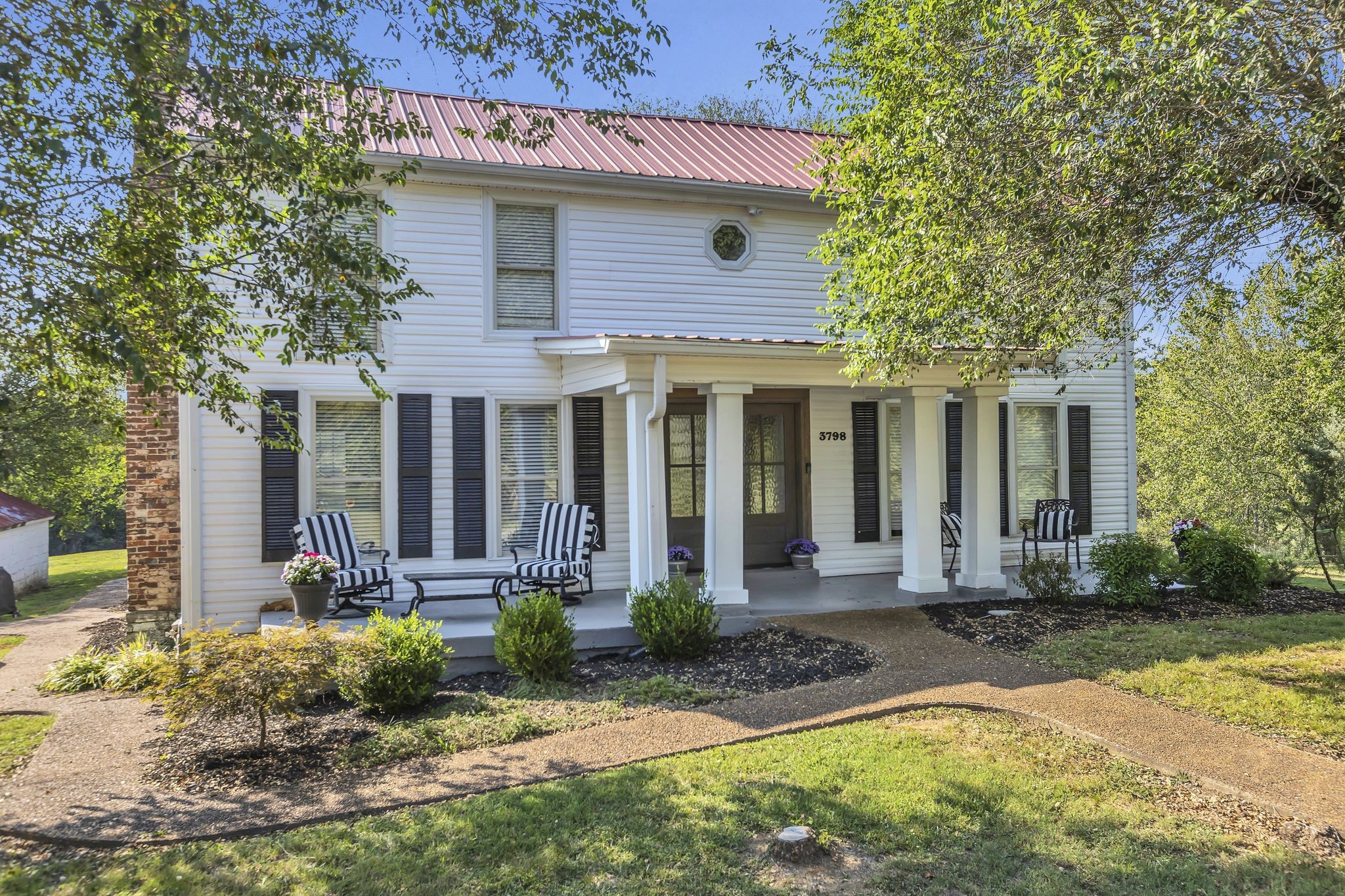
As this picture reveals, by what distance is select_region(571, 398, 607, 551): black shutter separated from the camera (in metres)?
9.51

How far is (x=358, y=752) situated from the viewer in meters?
5.31

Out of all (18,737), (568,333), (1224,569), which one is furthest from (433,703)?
(1224,569)

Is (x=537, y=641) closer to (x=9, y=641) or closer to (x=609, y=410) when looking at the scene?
(x=609, y=410)

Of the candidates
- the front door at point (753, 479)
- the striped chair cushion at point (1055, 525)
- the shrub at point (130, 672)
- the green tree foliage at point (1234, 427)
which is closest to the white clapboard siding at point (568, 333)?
the front door at point (753, 479)

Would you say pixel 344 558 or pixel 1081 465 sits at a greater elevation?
pixel 1081 465

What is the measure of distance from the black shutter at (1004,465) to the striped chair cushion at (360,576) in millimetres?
7836

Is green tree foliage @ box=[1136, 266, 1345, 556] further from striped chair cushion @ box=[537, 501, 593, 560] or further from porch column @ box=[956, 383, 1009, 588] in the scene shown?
striped chair cushion @ box=[537, 501, 593, 560]

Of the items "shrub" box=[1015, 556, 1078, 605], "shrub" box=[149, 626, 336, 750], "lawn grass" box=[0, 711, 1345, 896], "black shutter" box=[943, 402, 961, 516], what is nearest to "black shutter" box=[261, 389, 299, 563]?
"shrub" box=[149, 626, 336, 750]

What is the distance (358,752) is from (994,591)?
265 inches

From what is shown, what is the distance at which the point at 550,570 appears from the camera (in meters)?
8.18

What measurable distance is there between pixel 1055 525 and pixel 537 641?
727cm

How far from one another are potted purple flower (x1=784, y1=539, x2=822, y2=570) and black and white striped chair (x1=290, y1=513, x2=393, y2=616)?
4.63m

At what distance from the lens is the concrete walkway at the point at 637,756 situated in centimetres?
438

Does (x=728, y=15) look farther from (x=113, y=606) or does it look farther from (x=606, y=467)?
(x=113, y=606)
